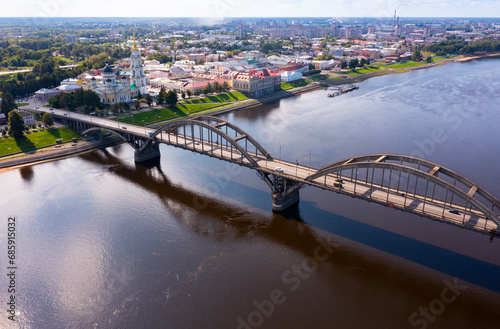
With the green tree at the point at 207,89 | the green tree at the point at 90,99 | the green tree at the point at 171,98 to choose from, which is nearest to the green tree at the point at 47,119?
the green tree at the point at 90,99

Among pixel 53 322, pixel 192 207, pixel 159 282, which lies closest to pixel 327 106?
pixel 192 207

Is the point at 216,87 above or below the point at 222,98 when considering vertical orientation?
above

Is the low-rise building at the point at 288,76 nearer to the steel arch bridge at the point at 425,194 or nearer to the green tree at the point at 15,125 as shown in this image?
the green tree at the point at 15,125

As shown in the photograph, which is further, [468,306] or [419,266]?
[419,266]

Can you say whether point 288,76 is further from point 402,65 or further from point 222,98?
point 402,65

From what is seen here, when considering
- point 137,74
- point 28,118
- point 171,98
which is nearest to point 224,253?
point 28,118

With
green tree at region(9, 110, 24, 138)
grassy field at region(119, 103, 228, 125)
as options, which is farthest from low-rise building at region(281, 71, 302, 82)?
green tree at region(9, 110, 24, 138)

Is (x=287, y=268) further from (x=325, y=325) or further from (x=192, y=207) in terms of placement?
(x=192, y=207)
